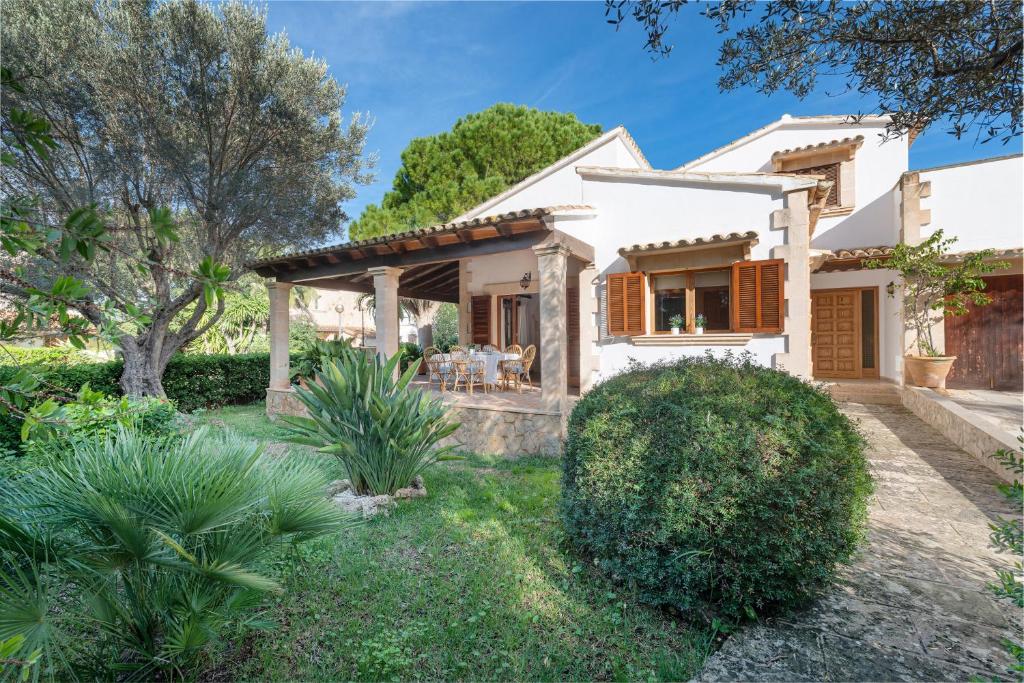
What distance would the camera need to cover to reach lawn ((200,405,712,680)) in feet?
8.55

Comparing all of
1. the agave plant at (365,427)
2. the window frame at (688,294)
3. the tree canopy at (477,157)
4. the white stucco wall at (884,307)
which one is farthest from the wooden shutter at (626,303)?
the tree canopy at (477,157)

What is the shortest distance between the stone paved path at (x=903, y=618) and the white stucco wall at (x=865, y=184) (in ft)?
30.6

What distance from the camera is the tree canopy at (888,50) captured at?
311cm

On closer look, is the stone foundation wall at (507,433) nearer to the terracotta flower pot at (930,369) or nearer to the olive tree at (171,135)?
the olive tree at (171,135)

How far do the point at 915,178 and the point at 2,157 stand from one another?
15000mm

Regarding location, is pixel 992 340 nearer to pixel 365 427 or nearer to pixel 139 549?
pixel 365 427

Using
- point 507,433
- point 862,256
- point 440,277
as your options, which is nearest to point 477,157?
point 440,277

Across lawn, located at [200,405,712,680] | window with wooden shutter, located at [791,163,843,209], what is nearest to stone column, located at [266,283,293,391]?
lawn, located at [200,405,712,680]

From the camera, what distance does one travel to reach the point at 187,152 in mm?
9531

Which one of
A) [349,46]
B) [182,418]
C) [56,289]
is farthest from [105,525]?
[349,46]

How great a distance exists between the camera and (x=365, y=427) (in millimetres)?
5480

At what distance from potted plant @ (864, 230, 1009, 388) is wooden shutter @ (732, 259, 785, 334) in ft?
16.9

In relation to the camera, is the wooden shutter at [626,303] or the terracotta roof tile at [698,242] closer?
the terracotta roof tile at [698,242]

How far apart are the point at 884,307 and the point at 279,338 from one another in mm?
15742
